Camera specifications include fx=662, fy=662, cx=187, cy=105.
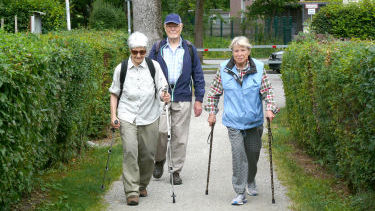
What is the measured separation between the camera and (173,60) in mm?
8508

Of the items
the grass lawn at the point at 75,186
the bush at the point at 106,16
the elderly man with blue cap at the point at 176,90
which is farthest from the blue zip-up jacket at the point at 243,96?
the bush at the point at 106,16

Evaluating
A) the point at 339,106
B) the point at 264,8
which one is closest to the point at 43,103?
the point at 339,106

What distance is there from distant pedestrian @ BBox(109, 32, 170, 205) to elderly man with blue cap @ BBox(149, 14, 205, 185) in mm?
896

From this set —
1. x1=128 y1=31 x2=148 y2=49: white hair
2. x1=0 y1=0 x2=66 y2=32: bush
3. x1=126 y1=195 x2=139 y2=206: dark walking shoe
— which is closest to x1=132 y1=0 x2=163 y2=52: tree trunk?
x1=0 y1=0 x2=66 y2=32: bush

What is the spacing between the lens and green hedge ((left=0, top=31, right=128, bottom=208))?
5.57 metres

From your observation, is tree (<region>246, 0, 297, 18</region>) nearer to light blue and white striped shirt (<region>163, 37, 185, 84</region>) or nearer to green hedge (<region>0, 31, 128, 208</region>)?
green hedge (<region>0, 31, 128, 208</region>)

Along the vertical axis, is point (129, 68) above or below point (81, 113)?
above

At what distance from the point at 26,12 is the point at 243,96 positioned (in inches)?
717

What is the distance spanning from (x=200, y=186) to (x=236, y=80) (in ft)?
5.41

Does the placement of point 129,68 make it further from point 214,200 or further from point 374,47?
point 374,47

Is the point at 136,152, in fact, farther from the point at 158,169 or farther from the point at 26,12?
the point at 26,12

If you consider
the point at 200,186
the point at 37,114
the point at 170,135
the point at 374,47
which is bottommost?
the point at 200,186

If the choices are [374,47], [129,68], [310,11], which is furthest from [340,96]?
[310,11]

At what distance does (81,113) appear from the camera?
9383 mm
